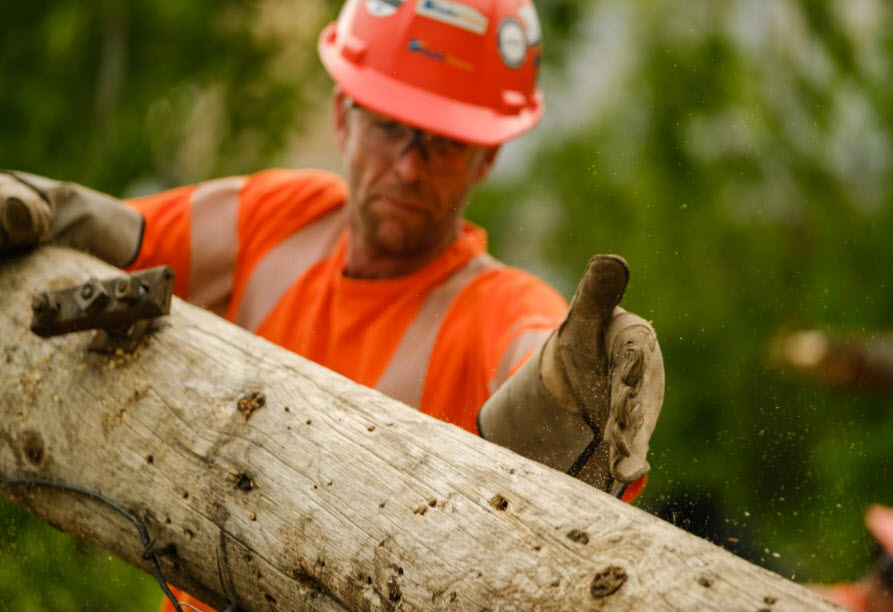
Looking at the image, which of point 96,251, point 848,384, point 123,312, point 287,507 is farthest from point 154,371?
point 848,384

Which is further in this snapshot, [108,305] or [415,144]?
[415,144]

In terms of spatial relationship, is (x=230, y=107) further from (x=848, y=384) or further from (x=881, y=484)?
(x=881, y=484)

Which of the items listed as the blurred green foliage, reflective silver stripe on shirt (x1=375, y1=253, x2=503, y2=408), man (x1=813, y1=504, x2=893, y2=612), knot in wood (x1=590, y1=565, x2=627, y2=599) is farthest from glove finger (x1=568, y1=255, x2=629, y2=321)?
the blurred green foliage

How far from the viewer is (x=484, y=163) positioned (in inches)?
112

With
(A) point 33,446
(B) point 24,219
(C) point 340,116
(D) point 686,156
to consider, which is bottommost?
(D) point 686,156

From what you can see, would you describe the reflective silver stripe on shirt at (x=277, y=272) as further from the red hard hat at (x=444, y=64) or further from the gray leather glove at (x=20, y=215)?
the gray leather glove at (x=20, y=215)

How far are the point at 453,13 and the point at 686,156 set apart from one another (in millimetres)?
4016

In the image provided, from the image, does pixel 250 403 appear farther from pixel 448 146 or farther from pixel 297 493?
pixel 448 146

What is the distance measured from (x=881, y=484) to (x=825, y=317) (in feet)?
3.19

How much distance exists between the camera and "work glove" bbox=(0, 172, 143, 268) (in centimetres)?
229

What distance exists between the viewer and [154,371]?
2.01 meters

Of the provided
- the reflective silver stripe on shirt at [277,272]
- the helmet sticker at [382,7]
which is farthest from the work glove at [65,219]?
the helmet sticker at [382,7]

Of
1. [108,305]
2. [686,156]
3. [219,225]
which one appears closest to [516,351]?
[108,305]

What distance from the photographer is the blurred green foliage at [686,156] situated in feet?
17.4
